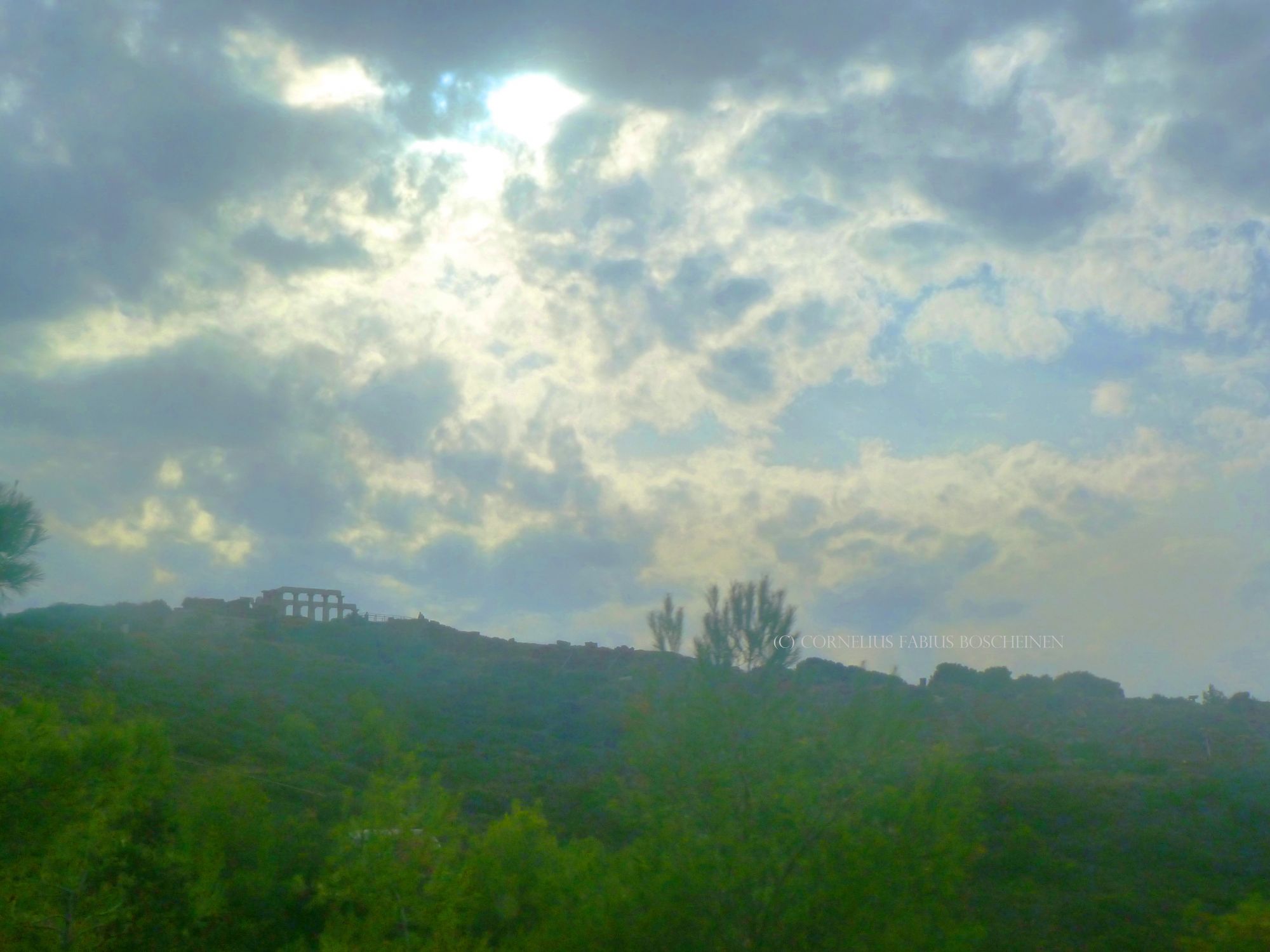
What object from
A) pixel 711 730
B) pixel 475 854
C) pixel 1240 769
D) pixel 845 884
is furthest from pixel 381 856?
pixel 1240 769

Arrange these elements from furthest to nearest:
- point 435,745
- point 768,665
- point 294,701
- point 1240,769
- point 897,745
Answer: point 294,701
point 435,745
point 1240,769
point 768,665
point 897,745

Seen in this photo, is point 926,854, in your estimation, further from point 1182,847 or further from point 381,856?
point 1182,847

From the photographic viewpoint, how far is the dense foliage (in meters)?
10.9

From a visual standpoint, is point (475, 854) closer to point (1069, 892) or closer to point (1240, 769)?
point (1069, 892)

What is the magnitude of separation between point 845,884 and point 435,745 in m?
30.8

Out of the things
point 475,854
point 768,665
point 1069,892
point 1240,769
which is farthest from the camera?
point 1240,769

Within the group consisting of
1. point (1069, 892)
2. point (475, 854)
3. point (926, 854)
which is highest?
point (926, 854)

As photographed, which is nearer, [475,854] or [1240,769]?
[475,854]

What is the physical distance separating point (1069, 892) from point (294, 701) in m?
31.6

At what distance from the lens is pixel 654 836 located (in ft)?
37.3

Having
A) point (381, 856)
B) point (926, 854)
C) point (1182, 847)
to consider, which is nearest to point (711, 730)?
point (926, 854)

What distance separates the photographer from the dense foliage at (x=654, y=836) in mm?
10875

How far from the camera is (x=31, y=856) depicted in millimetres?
11195

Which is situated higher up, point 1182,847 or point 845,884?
point 845,884
